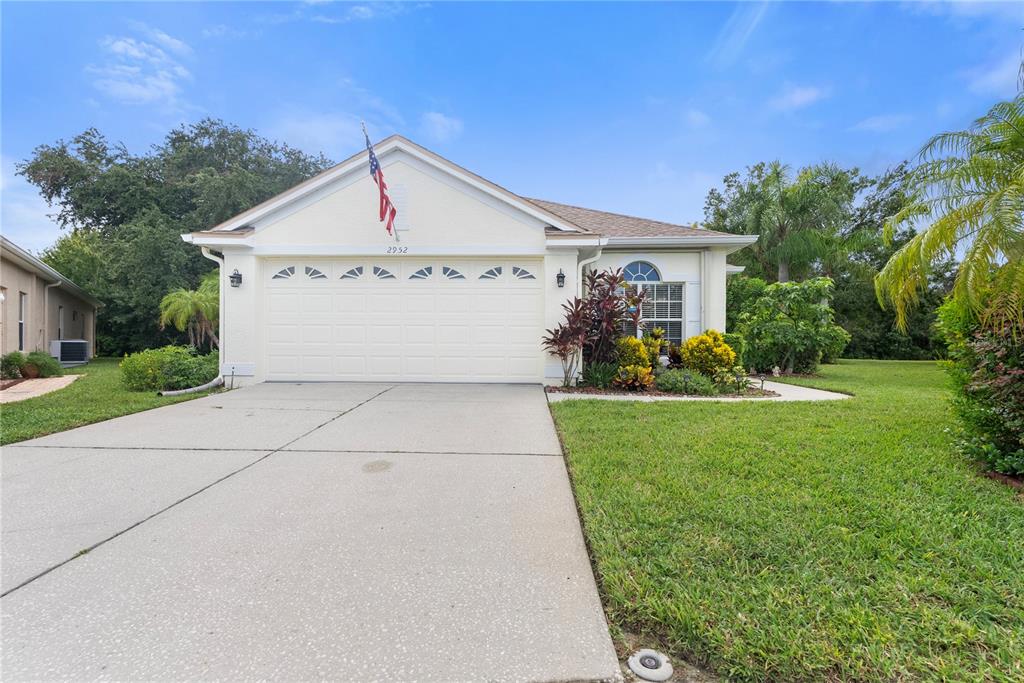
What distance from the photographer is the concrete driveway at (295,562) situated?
174 cm

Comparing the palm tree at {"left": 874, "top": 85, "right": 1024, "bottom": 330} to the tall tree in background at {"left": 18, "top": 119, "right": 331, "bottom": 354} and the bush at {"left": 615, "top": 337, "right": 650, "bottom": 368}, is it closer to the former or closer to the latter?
the bush at {"left": 615, "top": 337, "right": 650, "bottom": 368}

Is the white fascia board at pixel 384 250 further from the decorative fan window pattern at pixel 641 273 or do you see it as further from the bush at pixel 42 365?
the bush at pixel 42 365

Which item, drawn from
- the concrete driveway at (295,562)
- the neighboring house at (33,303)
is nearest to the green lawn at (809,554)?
the concrete driveway at (295,562)

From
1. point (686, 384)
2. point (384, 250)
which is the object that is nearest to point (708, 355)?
point (686, 384)

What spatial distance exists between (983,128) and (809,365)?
7.70m

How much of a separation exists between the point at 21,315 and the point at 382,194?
42.1ft

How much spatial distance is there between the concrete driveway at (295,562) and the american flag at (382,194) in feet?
15.6

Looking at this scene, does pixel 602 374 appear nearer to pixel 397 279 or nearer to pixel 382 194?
pixel 397 279

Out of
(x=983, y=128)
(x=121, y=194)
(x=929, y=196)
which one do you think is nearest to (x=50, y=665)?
(x=929, y=196)

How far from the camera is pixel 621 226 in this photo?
36.4ft

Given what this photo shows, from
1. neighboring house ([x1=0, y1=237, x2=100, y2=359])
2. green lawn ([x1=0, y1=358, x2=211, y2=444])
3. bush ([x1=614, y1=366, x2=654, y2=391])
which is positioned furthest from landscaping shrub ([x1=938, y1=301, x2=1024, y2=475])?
neighboring house ([x1=0, y1=237, x2=100, y2=359])

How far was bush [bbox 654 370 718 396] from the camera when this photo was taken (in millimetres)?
7996

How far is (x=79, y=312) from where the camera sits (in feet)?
55.0

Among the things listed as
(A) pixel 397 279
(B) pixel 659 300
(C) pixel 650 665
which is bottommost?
(C) pixel 650 665
